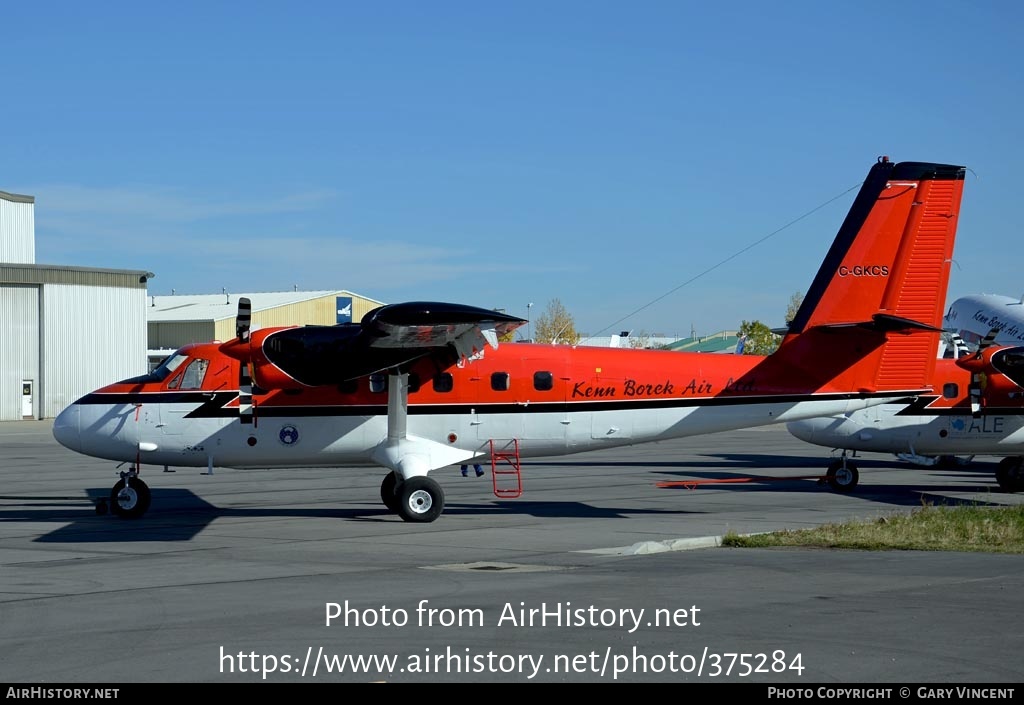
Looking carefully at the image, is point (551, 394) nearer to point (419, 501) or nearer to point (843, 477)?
point (419, 501)

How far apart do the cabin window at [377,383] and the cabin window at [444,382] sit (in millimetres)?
886

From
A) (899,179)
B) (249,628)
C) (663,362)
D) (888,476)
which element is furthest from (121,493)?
(888,476)

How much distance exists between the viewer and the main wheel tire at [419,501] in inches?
752

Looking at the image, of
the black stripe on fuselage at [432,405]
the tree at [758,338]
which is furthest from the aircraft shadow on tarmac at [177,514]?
the tree at [758,338]

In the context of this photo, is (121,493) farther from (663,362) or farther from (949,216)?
→ (949,216)

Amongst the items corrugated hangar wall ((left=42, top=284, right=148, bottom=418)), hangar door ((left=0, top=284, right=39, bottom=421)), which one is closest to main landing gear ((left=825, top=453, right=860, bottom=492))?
corrugated hangar wall ((left=42, top=284, right=148, bottom=418))

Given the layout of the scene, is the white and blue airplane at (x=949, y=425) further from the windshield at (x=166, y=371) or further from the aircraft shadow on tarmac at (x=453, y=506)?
the windshield at (x=166, y=371)

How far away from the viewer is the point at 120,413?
20078 mm

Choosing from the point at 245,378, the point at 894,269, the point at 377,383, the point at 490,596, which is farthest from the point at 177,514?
the point at 894,269

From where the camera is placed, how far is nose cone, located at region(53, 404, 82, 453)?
20.1 meters

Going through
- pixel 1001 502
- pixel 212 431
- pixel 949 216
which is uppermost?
pixel 949 216

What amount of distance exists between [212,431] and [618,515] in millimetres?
7153

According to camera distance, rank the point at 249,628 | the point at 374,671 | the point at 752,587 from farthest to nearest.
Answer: the point at 752,587 < the point at 249,628 < the point at 374,671

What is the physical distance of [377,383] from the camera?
20078mm
